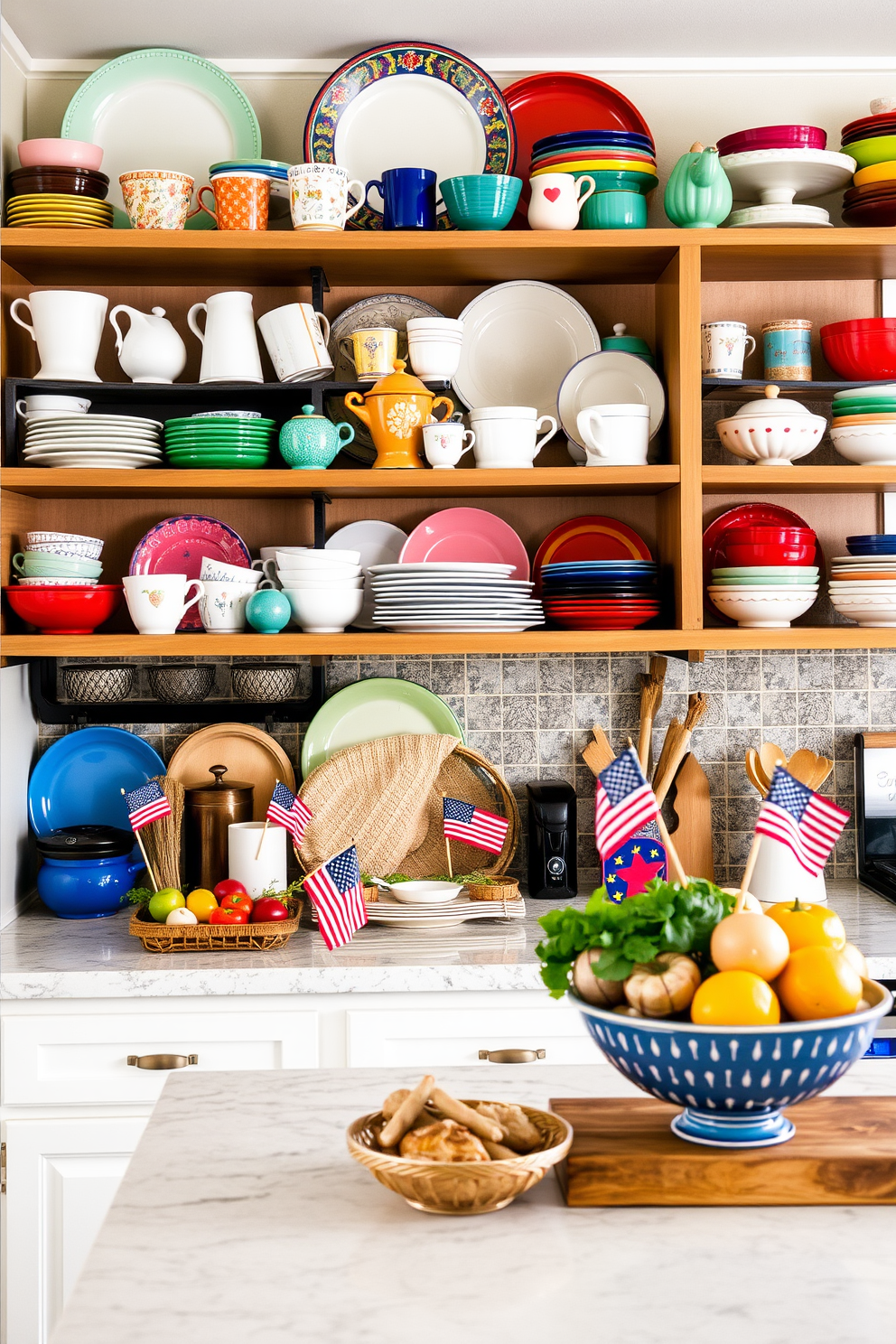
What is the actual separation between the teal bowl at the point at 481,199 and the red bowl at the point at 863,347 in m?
0.69

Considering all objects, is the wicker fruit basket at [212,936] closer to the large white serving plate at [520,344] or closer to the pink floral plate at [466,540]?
the pink floral plate at [466,540]

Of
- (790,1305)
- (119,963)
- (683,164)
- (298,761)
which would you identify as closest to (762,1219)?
(790,1305)

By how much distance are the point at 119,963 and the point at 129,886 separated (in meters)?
0.35

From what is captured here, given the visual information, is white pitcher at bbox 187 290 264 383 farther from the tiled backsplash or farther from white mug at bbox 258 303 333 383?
the tiled backsplash

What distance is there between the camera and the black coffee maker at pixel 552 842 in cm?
237

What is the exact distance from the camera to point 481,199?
2.26m

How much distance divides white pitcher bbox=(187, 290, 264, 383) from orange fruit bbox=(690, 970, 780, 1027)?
1676 millimetres

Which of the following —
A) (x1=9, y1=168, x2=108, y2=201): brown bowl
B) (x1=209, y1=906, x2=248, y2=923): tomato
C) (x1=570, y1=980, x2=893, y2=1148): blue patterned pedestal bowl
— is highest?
(x1=9, y1=168, x2=108, y2=201): brown bowl

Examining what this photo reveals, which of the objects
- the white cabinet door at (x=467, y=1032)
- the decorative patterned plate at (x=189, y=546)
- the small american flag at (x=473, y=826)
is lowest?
the white cabinet door at (x=467, y=1032)

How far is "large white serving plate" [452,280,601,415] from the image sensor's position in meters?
2.50

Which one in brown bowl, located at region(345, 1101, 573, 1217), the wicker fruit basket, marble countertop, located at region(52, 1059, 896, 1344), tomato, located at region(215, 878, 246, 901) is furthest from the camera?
tomato, located at region(215, 878, 246, 901)

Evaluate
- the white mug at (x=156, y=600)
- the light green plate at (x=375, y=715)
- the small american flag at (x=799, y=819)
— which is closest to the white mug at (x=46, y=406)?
the white mug at (x=156, y=600)

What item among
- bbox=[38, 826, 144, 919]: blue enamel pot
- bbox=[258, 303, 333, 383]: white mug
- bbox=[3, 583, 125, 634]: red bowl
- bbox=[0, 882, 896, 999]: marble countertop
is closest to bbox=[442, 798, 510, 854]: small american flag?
bbox=[0, 882, 896, 999]: marble countertop

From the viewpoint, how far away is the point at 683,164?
226 centimetres
